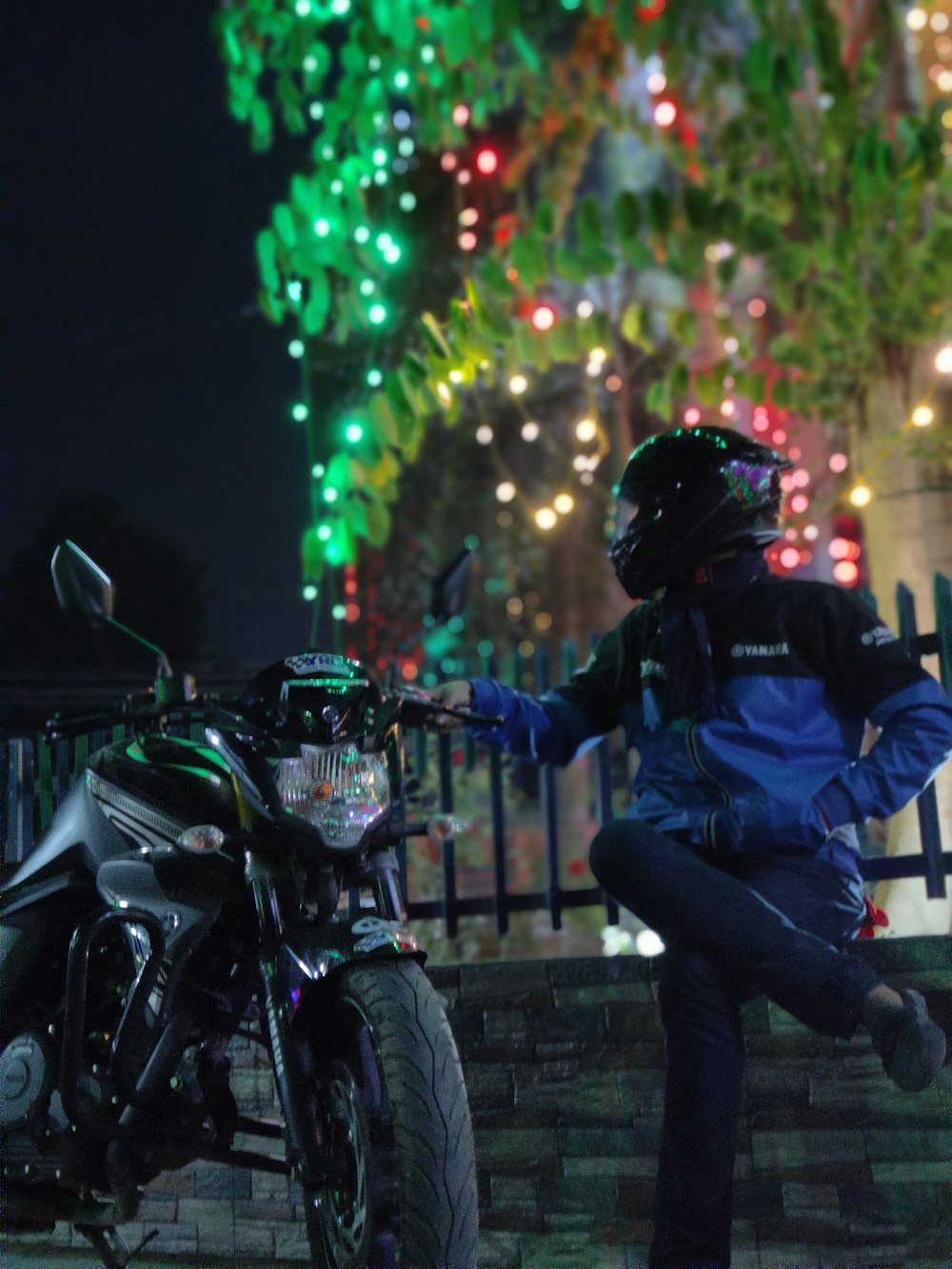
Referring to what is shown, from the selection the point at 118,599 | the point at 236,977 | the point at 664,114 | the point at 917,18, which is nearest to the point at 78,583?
the point at 236,977

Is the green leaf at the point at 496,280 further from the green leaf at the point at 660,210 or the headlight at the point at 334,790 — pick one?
the headlight at the point at 334,790

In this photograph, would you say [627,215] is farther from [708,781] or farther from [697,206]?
[708,781]

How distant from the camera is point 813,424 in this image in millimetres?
10203

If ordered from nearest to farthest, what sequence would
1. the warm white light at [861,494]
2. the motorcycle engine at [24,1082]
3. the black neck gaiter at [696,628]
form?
the motorcycle engine at [24,1082], the black neck gaiter at [696,628], the warm white light at [861,494]

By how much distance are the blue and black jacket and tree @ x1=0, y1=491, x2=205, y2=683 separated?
7.00ft

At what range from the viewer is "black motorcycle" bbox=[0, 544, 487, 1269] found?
7.07ft

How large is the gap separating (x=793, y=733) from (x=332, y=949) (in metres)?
1.24

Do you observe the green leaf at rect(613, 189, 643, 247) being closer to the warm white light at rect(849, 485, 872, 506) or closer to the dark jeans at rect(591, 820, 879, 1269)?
the warm white light at rect(849, 485, 872, 506)

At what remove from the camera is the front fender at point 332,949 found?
87.4 inches

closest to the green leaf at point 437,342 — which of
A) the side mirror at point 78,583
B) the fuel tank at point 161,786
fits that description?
the side mirror at point 78,583

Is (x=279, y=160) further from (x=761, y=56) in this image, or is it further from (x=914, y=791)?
(x=914, y=791)

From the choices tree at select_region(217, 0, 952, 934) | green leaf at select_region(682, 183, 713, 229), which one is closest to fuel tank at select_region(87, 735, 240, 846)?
tree at select_region(217, 0, 952, 934)

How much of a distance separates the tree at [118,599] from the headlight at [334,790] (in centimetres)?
210

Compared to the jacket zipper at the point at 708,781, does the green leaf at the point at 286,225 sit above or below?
above
